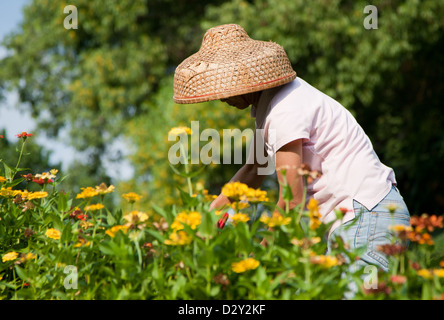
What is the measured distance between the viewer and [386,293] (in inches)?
54.2

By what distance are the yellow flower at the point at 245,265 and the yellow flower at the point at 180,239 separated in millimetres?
149

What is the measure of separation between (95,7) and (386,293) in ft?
33.8

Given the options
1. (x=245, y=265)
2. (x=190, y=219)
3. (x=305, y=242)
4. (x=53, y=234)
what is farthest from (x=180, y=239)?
(x=53, y=234)

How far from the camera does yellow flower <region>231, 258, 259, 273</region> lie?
1.48 meters

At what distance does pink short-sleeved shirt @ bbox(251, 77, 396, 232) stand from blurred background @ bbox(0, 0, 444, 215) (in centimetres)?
475

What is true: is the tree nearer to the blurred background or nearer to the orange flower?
the blurred background

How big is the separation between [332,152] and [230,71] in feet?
1.73

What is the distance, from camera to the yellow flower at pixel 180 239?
4.95ft

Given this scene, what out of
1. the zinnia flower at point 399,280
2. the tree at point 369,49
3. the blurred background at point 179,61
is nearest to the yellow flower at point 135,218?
the zinnia flower at point 399,280

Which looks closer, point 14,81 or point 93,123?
point 93,123

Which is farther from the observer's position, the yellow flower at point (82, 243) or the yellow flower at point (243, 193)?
the yellow flower at point (82, 243)
